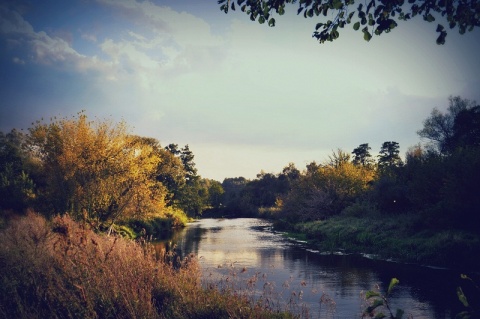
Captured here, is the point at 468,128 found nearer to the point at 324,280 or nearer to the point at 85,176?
the point at 324,280

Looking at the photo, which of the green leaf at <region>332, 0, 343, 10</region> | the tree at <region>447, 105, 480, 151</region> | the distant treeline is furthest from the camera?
the tree at <region>447, 105, 480, 151</region>

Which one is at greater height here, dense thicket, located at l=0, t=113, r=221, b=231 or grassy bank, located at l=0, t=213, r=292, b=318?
dense thicket, located at l=0, t=113, r=221, b=231

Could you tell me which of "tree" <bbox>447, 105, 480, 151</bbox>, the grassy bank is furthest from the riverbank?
"tree" <bbox>447, 105, 480, 151</bbox>

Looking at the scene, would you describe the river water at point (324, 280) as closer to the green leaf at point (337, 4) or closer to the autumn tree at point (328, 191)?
the green leaf at point (337, 4)

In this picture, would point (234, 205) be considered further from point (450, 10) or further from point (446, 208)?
point (450, 10)

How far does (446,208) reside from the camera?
24.2 metres

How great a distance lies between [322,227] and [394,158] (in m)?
59.7

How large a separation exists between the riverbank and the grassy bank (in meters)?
15.8

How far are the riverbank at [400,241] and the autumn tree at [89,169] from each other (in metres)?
16.9

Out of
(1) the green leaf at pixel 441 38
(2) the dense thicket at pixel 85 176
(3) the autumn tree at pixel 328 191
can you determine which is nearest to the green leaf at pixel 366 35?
(1) the green leaf at pixel 441 38

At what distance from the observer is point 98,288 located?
28.4 ft

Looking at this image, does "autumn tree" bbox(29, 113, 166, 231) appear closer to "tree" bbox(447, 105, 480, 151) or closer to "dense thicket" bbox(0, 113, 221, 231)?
"dense thicket" bbox(0, 113, 221, 231)

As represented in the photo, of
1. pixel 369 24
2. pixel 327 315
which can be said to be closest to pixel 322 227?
pixel 327 315

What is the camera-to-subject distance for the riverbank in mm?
20578
